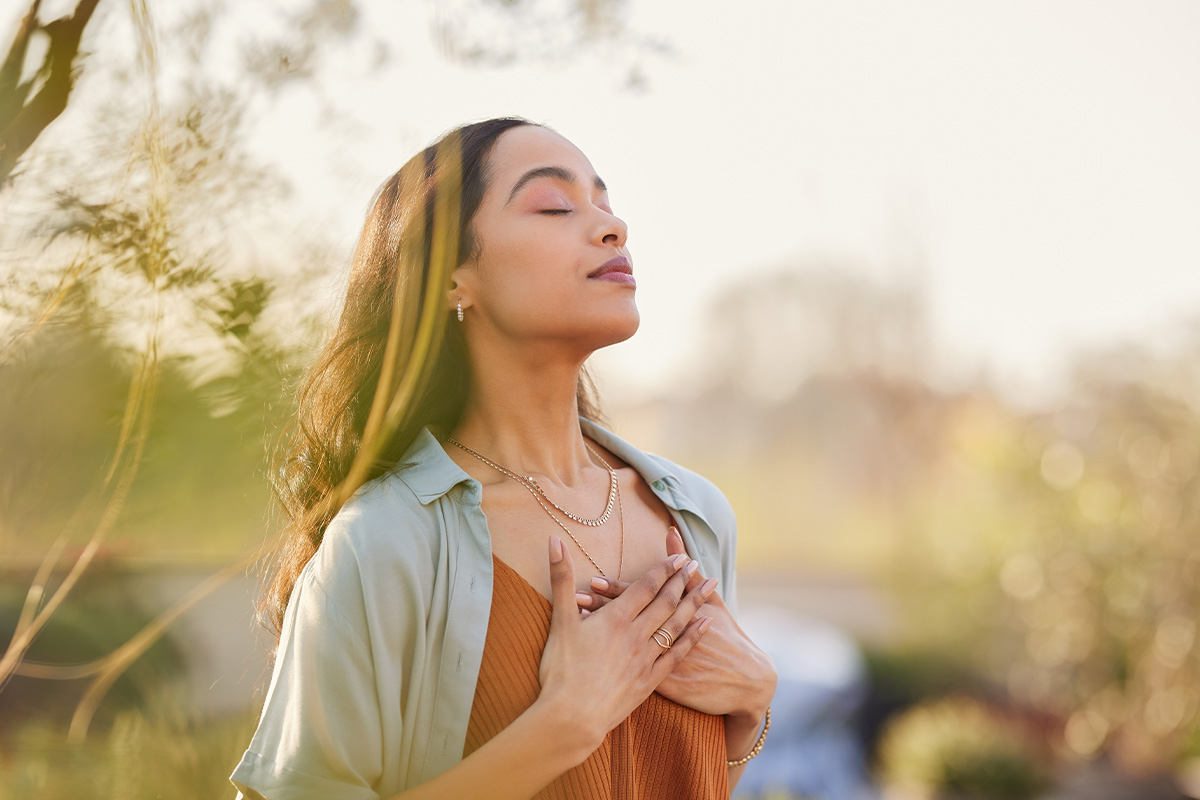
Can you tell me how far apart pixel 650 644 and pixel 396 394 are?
0.62 m

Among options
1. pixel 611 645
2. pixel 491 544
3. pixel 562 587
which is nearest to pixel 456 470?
pixel 491 544

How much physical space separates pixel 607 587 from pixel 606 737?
219 millimetres

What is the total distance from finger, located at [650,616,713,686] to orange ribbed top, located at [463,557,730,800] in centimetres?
7

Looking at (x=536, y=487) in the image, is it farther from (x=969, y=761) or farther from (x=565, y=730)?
(x=969, y=761)

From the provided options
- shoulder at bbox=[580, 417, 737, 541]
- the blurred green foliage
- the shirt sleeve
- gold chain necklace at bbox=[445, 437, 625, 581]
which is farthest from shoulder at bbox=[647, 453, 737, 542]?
the blurred green foliage

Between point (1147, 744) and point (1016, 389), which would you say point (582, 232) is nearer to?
point (1147, 744)

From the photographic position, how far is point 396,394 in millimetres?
1630

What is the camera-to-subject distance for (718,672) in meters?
1.46

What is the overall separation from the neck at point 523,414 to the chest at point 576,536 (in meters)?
0.08

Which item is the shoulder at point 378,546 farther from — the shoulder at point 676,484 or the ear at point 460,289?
the shoulder at point 676,484

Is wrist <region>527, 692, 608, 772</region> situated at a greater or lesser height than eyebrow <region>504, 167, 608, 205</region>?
lesser

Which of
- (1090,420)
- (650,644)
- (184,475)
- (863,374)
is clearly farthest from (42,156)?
(863,374)

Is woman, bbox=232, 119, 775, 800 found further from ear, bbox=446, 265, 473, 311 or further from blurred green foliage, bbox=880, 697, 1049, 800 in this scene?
blurred green foliage, bbox=880, 697, 1049, 800

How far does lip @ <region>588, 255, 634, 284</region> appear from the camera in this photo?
1.49 m
